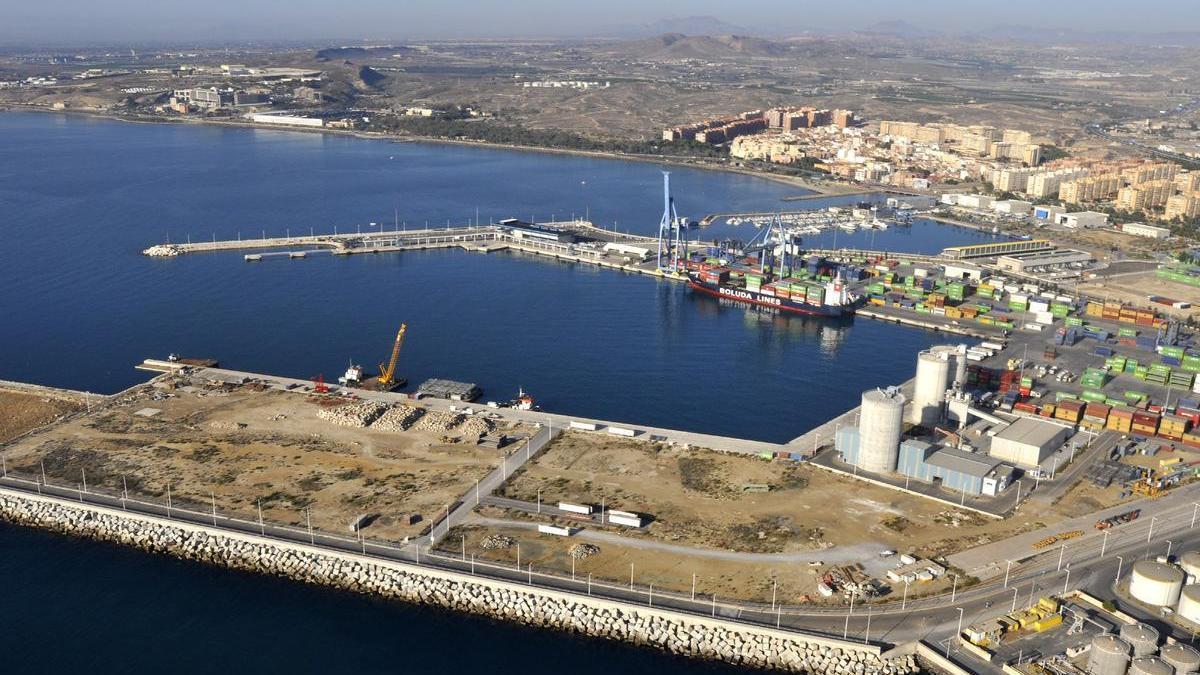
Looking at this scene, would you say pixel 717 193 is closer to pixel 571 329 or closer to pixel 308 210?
pixel 308 210

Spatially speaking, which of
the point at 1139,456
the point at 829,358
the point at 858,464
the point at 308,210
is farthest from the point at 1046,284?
the point at 308,210


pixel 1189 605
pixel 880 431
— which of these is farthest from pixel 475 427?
pixel 1189 605

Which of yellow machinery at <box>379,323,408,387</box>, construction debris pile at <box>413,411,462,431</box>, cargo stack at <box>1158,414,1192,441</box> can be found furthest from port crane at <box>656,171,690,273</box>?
cargo stack at <box>1158,414,1192,441</box>

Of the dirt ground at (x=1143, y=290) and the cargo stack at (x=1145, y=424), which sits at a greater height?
the dirt ground at (x=1143, y=290)

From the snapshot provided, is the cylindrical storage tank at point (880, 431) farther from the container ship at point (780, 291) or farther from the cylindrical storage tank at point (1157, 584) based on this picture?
the container ship at point (780, 291)

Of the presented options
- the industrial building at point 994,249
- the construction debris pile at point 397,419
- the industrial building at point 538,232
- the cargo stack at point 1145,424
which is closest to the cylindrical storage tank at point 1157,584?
the cargo stack at point 1145,424
